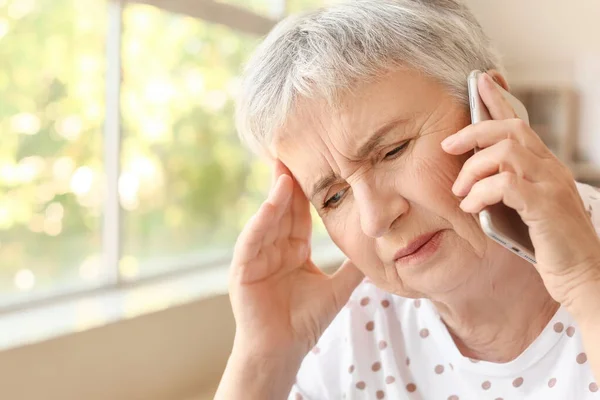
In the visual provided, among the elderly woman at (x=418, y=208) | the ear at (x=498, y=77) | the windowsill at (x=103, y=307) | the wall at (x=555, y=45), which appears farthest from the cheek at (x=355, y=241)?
the wall at (x=555, y=45)

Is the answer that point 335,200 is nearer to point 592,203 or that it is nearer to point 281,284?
point 281,284

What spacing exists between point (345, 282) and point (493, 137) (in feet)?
1.83

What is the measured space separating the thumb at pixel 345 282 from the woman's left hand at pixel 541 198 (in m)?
0.49

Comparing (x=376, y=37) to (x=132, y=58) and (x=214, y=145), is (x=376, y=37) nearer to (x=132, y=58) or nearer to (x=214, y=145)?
(x=132, y=58)

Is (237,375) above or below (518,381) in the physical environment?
above

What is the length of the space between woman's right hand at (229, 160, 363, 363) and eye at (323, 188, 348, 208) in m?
0.10

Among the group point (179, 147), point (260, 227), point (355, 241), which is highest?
point (179, 147)

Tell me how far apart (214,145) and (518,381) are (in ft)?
5.43

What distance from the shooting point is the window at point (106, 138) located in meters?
1.82

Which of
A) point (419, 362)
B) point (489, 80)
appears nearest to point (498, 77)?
Answer: point (489, 80)

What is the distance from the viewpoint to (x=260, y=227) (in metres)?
1.36

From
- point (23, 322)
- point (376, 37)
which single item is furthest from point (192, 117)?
point (376, 37)

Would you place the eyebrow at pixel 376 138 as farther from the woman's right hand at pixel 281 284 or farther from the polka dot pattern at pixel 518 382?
the polka dot pattern at pixel 518 382

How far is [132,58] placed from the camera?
2100 millimetres
